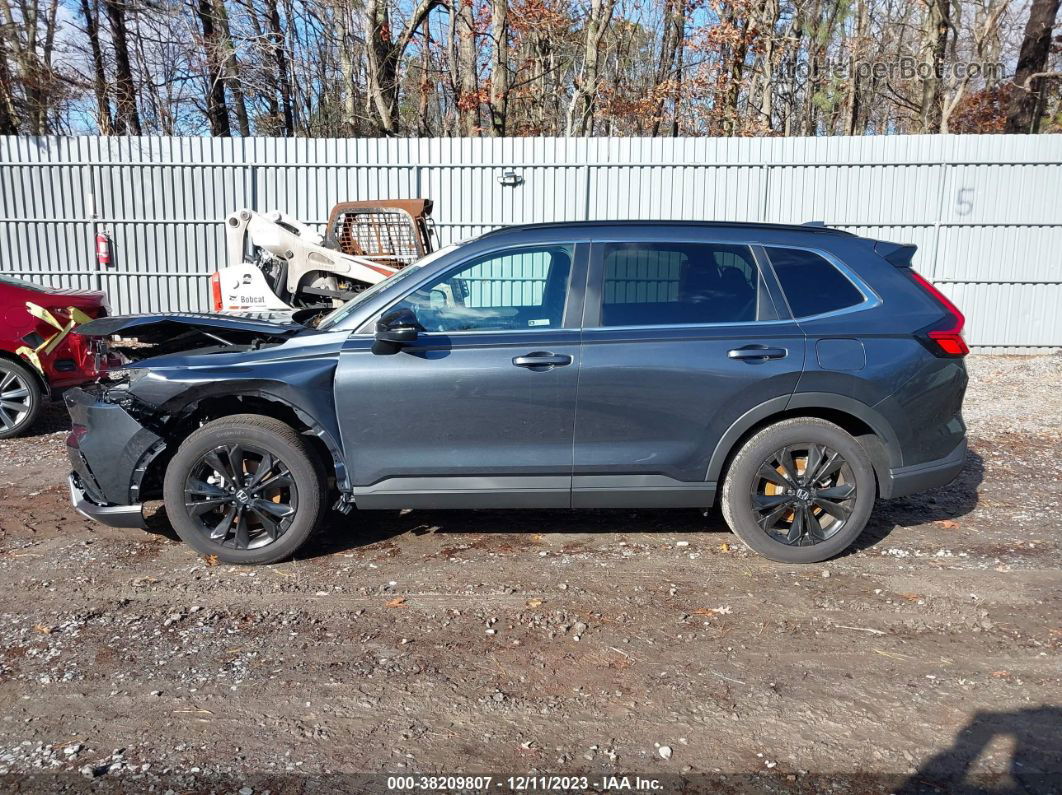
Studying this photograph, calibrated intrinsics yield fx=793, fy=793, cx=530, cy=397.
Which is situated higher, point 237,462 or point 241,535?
point 237,462

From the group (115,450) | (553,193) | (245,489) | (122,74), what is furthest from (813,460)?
(122,74)

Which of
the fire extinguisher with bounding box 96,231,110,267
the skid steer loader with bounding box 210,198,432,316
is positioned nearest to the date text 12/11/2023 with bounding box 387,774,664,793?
the skid steer loader with bounding box 210,198,432,316

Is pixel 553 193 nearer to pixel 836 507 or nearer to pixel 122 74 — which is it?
pixel 836 507

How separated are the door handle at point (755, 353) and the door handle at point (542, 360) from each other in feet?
2.91

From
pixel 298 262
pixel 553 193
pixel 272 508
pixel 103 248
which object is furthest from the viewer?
pixel 103 248

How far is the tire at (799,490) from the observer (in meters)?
4.32

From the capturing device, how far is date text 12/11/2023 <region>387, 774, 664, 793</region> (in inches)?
104

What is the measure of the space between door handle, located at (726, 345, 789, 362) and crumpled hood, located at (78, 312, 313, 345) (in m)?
2.31

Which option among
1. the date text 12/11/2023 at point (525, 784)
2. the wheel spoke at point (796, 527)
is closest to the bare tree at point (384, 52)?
the wheel spoke at point (796, 527)

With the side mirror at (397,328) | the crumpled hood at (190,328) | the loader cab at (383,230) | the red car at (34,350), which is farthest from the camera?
the loader cab at (383,230)

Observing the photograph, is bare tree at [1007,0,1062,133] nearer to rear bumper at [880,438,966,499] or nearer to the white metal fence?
the white metal fence

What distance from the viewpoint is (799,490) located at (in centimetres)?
437

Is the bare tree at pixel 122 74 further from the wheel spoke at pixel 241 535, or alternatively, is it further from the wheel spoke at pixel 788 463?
the wheel spoke at pixel 788 463

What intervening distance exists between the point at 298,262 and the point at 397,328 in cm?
558
